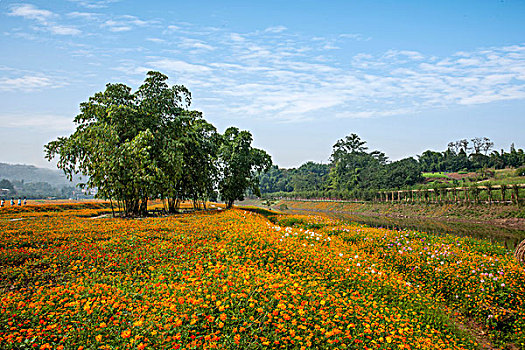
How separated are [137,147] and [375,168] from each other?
66.6 meters

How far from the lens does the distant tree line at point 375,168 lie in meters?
61.6

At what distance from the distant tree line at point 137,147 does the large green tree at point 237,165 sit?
3590 millimetres

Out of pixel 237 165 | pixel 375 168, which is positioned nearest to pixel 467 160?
pixel 375 168

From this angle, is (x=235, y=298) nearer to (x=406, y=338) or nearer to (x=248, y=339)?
(x=248, y=339)

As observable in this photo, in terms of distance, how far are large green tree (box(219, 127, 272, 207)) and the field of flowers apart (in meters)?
16.4

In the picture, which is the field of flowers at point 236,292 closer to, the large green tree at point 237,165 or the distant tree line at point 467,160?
the large green tree at point 237,165

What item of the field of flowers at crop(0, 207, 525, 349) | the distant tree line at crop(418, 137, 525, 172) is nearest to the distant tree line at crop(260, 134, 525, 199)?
the distant tree line at crop(418, 137, 525, 172)

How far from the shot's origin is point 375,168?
76000mm

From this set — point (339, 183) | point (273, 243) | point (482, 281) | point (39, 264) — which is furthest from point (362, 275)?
point (339, 183)

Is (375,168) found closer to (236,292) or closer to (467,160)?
(467,160)

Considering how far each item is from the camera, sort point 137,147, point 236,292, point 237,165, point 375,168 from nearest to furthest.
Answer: point 236,292
point 137,147
point 237,165
point 375,168

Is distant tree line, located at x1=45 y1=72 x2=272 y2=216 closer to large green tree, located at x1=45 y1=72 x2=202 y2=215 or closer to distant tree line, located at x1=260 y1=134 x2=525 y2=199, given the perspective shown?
large green tree, located at x1=45 y1=72 x2=202 y2=215

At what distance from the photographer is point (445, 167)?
78062mm

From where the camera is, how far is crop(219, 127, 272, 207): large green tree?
1112 inches
